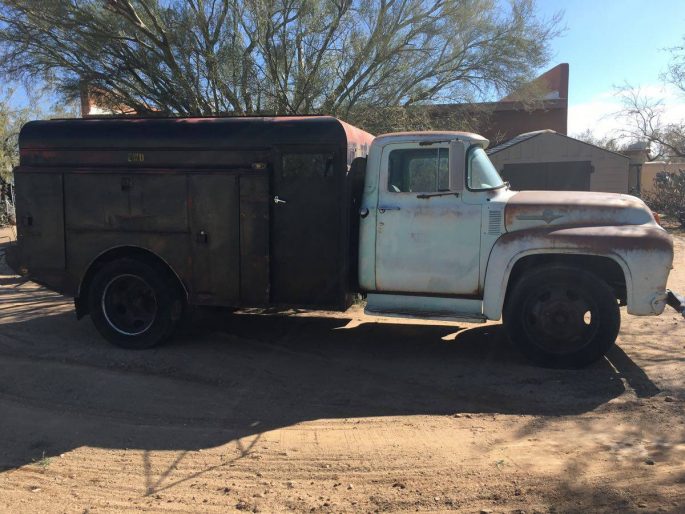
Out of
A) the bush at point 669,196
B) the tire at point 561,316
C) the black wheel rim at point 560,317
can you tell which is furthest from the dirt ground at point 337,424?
the bush at point 669,196

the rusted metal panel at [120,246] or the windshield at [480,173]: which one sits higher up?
the windshield at [480,173]

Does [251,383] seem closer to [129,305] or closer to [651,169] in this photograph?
[129,305]

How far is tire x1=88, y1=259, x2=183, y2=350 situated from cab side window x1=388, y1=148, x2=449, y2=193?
9.29ft

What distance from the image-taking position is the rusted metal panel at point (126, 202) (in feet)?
20.3

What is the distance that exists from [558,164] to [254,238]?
1695cm

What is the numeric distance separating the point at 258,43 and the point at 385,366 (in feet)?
26.0

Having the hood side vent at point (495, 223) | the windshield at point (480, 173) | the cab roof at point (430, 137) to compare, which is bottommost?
the hood side vent at point (495, 223)

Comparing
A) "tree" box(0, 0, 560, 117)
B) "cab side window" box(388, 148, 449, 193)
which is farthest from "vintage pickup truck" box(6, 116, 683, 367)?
"tree" box(0, 0, 560, 117)

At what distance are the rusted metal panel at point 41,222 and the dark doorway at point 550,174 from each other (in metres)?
16.7

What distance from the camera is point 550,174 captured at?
20250 mm

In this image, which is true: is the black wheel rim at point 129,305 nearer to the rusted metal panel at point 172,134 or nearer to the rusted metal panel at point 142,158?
the rusted metal panel at point 142,158

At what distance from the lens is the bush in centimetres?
2385

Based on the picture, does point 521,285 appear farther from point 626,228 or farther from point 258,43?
point 258,43

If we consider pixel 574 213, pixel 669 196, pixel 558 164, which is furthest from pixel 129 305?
pixel 669 196
